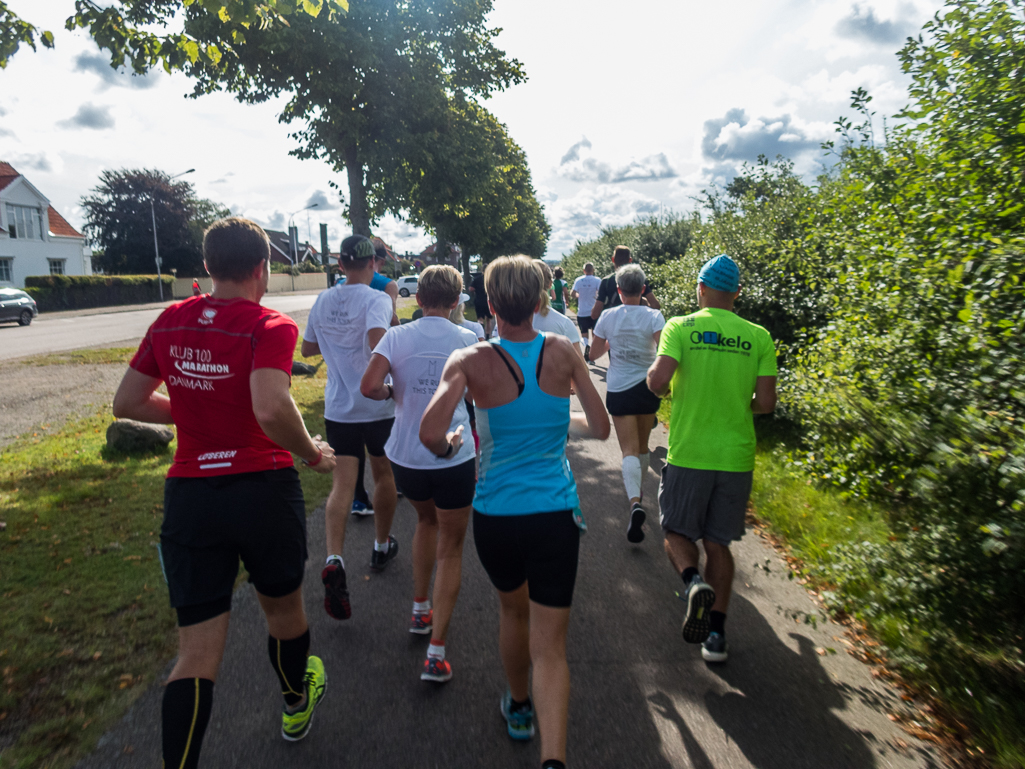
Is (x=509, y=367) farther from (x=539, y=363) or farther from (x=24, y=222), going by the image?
(x=24, y=222)

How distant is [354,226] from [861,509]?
507 inches

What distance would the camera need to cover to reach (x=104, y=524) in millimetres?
5203

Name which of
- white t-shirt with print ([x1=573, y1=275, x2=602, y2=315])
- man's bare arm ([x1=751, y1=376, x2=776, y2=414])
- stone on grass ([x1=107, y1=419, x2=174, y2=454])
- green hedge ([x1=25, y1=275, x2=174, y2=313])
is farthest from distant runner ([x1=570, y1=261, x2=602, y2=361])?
green hedge ([x1=25, y1=275, x2=174, y2=313])

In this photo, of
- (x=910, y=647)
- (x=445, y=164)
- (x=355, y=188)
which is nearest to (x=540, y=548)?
(x=910, y=647)

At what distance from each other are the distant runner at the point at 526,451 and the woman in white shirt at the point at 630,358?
2.79m

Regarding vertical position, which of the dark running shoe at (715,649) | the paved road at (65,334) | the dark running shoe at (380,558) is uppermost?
the dark running shoe at (715,649)

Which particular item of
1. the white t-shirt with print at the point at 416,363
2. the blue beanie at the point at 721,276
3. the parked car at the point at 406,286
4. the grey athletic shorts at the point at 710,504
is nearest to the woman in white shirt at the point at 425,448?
the white t-shirt with print at the point at 416,363

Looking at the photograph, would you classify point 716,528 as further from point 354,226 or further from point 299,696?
point 354,226

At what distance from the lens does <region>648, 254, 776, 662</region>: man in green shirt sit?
3.41 meters

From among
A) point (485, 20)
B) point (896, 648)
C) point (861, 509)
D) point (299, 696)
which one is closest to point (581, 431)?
point (299, 696)

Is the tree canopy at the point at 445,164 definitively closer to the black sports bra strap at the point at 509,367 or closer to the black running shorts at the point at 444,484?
the black running shorts at the point at 444,484

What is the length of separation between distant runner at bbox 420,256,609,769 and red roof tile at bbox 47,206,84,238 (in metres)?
57.5

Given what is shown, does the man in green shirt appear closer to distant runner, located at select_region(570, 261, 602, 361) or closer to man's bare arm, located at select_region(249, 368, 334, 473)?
man's bare arm, located at select_region(249, 368, 334, 473)

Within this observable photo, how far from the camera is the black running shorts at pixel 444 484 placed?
10.8ft
